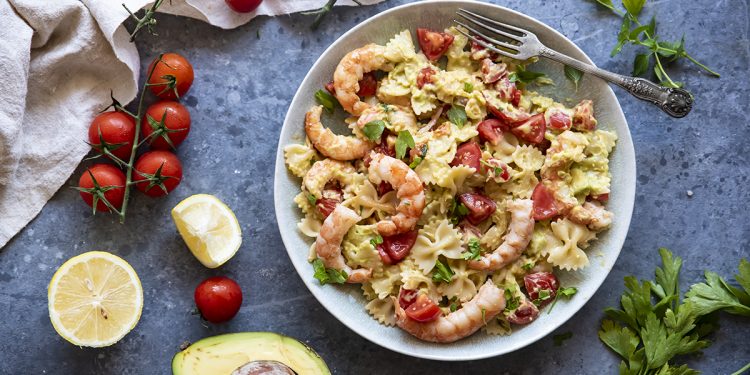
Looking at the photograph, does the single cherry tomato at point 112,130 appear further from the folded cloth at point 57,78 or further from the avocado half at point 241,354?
the avocado half at point 241,354

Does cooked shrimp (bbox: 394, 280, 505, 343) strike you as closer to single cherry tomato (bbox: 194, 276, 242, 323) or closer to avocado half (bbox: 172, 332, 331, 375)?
avocado half (bbox: 172, 332, 331, 375)

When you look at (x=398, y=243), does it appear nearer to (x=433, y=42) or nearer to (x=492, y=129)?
(x=492, y=129)

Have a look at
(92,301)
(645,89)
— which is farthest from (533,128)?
(92,301)

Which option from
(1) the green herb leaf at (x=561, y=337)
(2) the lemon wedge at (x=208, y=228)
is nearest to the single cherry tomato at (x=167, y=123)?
(2) the lemon wedge at (x=208, y=228)

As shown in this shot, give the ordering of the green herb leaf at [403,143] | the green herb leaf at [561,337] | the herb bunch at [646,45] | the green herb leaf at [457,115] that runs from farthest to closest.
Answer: the green herb leaf at [561,337]
the herb bunch at [646,45]
the green herb leaf at [457,115]
the green herb leaf at [403,143]

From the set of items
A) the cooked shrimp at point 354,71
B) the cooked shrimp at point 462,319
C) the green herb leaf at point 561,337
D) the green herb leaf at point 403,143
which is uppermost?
the cooked shrimp at point 354,71

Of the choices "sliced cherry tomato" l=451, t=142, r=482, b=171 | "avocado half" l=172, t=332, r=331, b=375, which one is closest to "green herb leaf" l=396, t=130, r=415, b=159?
"sliced cherry tomato" l=451, t=142, r=482, b=171

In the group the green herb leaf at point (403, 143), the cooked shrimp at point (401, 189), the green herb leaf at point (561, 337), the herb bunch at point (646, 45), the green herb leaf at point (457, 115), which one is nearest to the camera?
the cooked shrimp at point (401, 189)
